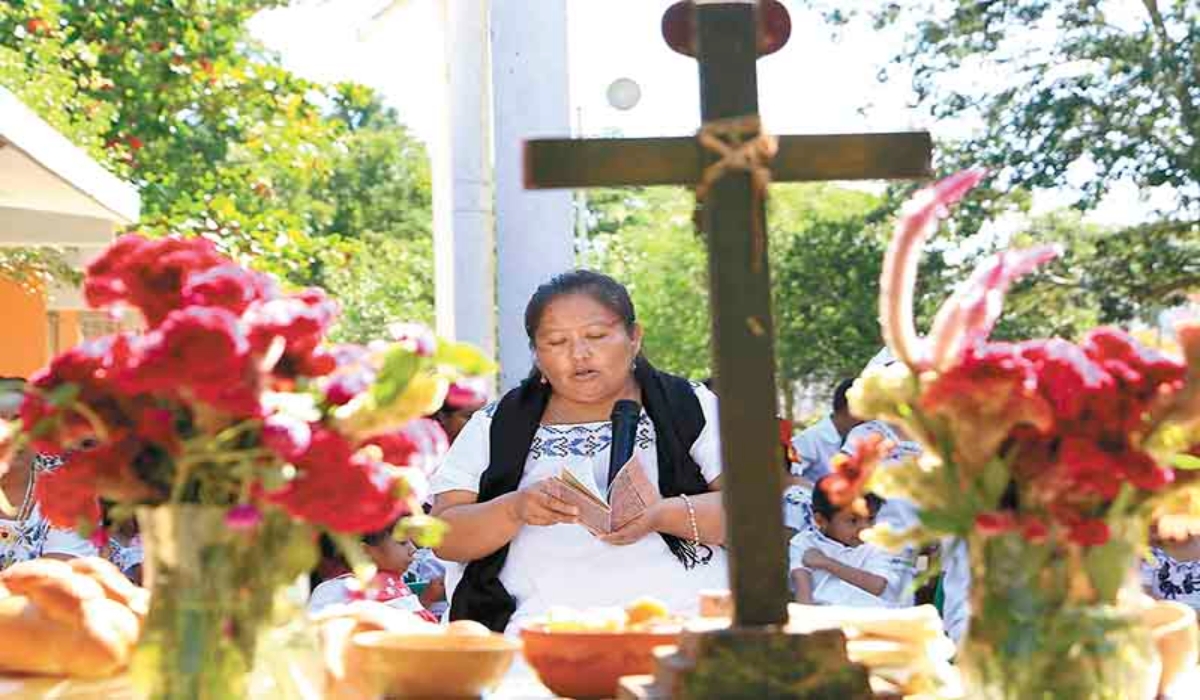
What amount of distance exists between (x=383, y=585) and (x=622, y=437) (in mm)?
881

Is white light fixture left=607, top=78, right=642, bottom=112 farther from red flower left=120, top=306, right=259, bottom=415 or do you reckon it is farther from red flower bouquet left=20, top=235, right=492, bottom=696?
red flower left=120, top=306, right=259, bottom=415

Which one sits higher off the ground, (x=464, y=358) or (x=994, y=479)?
(x=464, y=358)

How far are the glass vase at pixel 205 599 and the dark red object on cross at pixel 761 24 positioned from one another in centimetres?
82

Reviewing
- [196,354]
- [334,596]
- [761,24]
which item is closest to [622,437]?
[334,596]

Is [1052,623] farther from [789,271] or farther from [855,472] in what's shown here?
[789,271]

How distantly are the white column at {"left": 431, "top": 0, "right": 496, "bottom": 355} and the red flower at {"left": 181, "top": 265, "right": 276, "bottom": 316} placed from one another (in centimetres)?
570

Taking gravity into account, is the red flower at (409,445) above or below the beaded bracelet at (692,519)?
above

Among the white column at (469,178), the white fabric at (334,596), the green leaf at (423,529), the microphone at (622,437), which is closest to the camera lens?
the green leaf at (423,529)

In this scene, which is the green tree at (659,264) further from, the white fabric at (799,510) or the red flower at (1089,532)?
the red flower at (1089,532)

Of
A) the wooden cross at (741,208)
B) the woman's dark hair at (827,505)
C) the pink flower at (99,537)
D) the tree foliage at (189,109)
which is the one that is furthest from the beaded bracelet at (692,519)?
the tree foliage at (189,109)

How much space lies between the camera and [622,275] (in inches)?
1341

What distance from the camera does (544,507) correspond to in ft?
12.6

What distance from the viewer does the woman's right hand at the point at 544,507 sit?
3.82 meters

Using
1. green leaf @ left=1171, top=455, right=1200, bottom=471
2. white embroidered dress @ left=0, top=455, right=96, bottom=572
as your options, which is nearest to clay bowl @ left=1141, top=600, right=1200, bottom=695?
green leaf @ left=1171, top=455, right=1200, bottom=471
